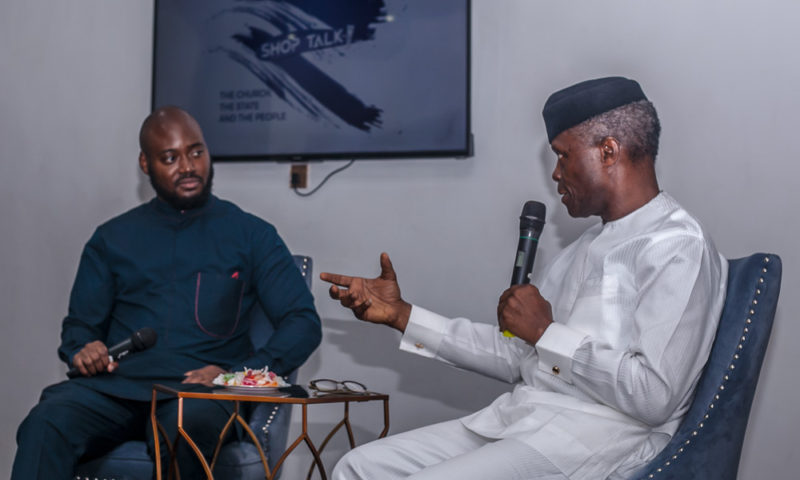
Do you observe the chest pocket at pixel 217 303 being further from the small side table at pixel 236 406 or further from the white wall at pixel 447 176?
the white wall at pixel 447 176

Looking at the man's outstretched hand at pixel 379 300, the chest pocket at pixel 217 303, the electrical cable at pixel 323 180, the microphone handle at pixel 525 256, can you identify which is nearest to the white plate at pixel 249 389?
the man's outstretched hand at pixel 379 300

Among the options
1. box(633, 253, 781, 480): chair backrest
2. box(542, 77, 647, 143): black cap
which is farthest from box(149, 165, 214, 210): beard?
box(633, 253, 781, 480): chair backrest

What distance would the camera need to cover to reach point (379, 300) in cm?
223

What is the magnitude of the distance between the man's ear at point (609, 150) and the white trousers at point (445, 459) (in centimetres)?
72

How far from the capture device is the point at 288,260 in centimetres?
290

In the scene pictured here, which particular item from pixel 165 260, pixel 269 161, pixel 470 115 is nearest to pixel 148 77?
pixel 269 161

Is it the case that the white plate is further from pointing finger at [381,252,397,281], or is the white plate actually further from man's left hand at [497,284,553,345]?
man's left hand at [497,284,553,345]

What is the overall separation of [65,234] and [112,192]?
0.98 feet

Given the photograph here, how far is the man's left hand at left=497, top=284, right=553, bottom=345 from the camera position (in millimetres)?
1842

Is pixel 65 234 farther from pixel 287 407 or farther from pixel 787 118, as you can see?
pixel 787 118

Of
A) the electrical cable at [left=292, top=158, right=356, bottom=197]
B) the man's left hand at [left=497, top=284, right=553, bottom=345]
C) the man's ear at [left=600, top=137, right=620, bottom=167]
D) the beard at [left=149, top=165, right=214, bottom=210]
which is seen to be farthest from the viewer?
Answer: the electrical cable at [left=292, top=158, right=356, bottom=197]

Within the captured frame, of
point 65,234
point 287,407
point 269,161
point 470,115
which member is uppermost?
point 470,115

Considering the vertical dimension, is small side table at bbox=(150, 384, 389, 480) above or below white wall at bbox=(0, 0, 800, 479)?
below

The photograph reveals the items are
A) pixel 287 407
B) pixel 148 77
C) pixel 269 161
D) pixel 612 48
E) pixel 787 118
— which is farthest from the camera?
pixel 148 77
